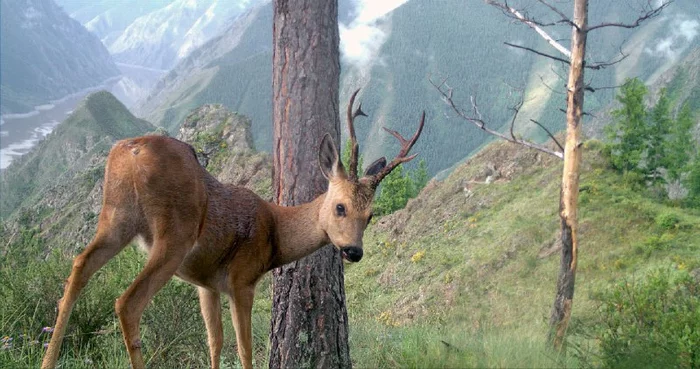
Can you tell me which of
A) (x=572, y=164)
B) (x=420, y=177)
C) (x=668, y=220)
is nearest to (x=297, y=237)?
(x=572, y=164)

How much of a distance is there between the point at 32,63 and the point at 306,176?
188915 mm

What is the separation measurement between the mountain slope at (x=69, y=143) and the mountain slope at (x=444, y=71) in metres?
25.4

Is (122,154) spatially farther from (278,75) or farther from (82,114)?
(82,114)

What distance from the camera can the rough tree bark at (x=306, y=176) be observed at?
226 inches

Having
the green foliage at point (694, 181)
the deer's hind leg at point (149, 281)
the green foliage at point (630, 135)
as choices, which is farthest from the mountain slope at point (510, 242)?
the deer's hind leg at point (149, 281)

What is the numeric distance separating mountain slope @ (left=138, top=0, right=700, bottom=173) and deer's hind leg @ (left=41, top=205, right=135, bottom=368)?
289ft

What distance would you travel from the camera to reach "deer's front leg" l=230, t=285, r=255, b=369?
4.57m

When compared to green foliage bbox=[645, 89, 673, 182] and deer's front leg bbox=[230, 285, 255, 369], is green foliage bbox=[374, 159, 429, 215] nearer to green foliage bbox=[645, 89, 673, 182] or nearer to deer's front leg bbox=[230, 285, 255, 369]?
green foliage bbox=[645, 89, 673, 182]

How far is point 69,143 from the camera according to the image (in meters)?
80.4

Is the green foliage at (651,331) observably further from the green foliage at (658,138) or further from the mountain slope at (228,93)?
the mountain slope at (228,93)

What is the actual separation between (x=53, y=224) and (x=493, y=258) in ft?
88.1

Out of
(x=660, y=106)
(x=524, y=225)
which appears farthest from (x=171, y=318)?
(x=660, y=106)

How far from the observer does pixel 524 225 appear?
1336 inches

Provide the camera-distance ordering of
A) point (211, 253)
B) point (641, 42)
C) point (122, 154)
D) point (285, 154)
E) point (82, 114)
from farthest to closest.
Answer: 1. point (641, 42)
2. point (82, 114)
3. point (285, 154)
4. point (211, 253)
5. point (122, 154)
